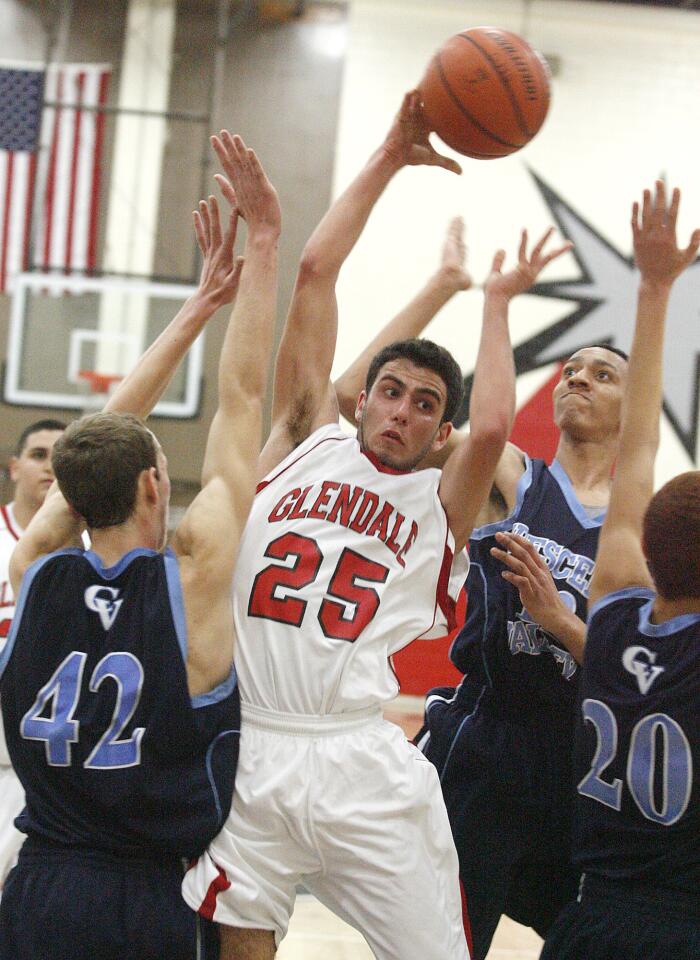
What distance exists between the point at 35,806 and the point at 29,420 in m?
8.82

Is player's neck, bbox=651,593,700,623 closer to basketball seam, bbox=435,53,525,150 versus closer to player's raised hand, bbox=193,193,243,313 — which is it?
player's raised hand, bbox=193,193,243,313

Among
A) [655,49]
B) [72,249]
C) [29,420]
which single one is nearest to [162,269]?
[72,249]

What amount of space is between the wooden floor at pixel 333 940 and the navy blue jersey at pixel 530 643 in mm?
2038

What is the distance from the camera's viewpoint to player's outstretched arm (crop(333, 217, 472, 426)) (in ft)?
12.4

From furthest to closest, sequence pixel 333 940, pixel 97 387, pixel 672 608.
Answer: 1. pixel 97 387
2. pixel 333 940
3. pixel 672 608

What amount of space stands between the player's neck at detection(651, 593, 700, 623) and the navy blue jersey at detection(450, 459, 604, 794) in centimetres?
95

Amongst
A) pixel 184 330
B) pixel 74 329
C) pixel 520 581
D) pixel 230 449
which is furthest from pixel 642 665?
pixel 74 329

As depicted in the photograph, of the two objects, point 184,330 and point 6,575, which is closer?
point 184,330

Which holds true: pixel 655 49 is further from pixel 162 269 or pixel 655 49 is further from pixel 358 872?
pixel 358 872

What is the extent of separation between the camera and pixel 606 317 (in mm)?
11273

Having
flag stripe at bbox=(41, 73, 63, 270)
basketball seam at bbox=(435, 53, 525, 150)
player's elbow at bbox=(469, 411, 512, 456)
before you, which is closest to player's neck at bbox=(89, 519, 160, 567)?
player's elbow at bbox=(469, 411, 512, 456)

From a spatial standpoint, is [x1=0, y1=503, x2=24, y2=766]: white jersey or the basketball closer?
the basketball

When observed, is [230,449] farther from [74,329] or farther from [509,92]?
[74,329]

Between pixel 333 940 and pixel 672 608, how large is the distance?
3.47 metres
